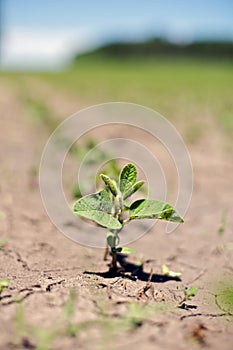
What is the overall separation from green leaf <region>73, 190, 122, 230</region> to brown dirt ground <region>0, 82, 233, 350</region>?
0.23 m

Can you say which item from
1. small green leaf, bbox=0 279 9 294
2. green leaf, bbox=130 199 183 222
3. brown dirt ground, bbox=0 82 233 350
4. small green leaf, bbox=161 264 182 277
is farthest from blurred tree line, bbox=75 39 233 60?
small green leaf, bbox=0 279 9 294

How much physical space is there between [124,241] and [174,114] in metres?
5.40

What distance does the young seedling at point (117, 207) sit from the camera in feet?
5.83

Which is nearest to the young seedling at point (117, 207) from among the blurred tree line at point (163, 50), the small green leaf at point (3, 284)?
the small green leaf at point (3, 284)

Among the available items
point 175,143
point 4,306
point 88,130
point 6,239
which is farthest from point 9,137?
point 4,306

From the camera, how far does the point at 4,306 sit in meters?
1.41

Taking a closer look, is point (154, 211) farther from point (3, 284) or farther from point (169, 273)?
point (3, 284)

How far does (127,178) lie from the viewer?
193 cm

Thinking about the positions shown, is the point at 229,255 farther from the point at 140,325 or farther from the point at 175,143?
the point at 175,143

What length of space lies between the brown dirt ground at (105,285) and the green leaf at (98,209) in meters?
0.23

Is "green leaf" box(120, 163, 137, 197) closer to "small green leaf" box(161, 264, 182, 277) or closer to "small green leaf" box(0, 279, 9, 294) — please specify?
"small green leaf" box(161, 264, 182, 277)

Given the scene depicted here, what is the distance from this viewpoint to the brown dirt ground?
129cm

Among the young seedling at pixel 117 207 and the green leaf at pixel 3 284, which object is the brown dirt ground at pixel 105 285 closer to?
the green leaf at pixel 3 284

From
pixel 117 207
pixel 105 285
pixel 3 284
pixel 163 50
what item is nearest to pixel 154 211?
pixel 117 207
